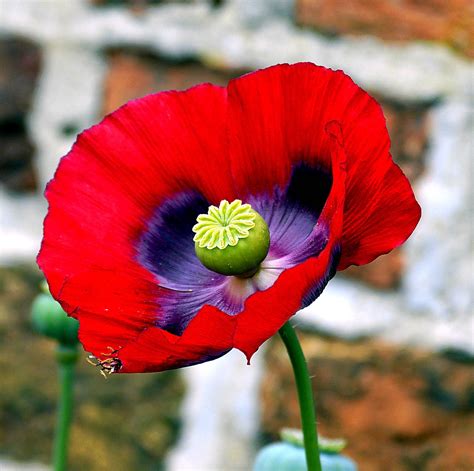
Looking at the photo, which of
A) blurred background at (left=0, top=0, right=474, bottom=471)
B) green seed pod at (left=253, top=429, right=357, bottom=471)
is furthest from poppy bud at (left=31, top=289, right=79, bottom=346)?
blurred background at (left=0, top=0, right=474, bottom=471)

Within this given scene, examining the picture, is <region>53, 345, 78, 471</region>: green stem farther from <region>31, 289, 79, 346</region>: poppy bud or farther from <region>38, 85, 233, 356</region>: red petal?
<region>38, 85, 233, 356</region>: red petal

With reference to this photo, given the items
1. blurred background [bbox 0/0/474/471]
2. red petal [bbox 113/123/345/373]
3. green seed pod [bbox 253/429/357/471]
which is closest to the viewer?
red petal [bbox 113/123/345/373]

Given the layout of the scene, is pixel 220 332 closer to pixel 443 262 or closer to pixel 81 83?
pixel 443 262

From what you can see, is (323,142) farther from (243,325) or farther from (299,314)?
(299,314)

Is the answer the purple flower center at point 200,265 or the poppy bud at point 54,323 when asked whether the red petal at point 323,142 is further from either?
the poppy bud at point 54,323

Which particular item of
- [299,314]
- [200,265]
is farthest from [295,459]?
[299,314]

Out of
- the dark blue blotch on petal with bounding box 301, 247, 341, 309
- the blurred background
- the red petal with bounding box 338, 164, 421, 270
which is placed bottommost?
the dark blue blotch on petal with bounding box 301, 247, 341, 309
